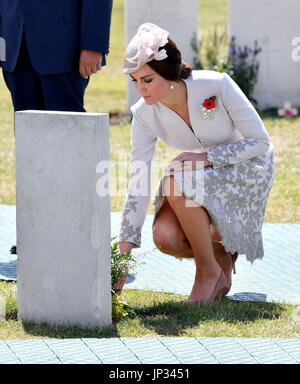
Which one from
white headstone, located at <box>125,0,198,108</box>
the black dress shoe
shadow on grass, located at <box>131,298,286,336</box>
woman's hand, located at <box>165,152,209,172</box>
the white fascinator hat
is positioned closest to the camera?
shadow on grass, located at <box>131,298,286,336</box>

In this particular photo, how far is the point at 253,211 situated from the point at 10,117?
5961 millimetres

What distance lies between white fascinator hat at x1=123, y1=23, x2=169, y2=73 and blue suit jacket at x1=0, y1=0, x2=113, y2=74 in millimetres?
505

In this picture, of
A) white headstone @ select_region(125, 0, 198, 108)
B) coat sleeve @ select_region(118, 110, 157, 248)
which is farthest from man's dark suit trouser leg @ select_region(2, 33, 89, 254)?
white headstone @ select_region(125, 0, 198, 108)

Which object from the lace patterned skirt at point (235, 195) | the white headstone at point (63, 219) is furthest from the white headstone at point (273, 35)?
the white headstone at point (63, 219)

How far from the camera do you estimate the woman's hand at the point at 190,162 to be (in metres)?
3.51

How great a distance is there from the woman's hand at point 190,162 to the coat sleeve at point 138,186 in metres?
0.18

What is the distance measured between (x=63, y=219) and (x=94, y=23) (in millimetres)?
1207

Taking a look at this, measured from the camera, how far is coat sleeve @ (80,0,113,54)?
385 cm

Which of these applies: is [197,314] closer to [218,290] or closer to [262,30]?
[218,290]

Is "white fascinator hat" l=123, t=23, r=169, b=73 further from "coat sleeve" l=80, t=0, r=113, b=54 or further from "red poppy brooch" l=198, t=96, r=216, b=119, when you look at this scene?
"coat sleeve" l=80, t=0, r=113, b=54

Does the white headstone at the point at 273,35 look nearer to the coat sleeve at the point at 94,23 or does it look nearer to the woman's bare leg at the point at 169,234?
the coat sleeve at the point at 94,23

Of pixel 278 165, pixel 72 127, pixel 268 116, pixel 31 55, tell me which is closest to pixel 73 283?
pixel 72 127

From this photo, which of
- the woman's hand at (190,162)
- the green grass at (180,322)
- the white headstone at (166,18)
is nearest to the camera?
the green grass at (180,322)
